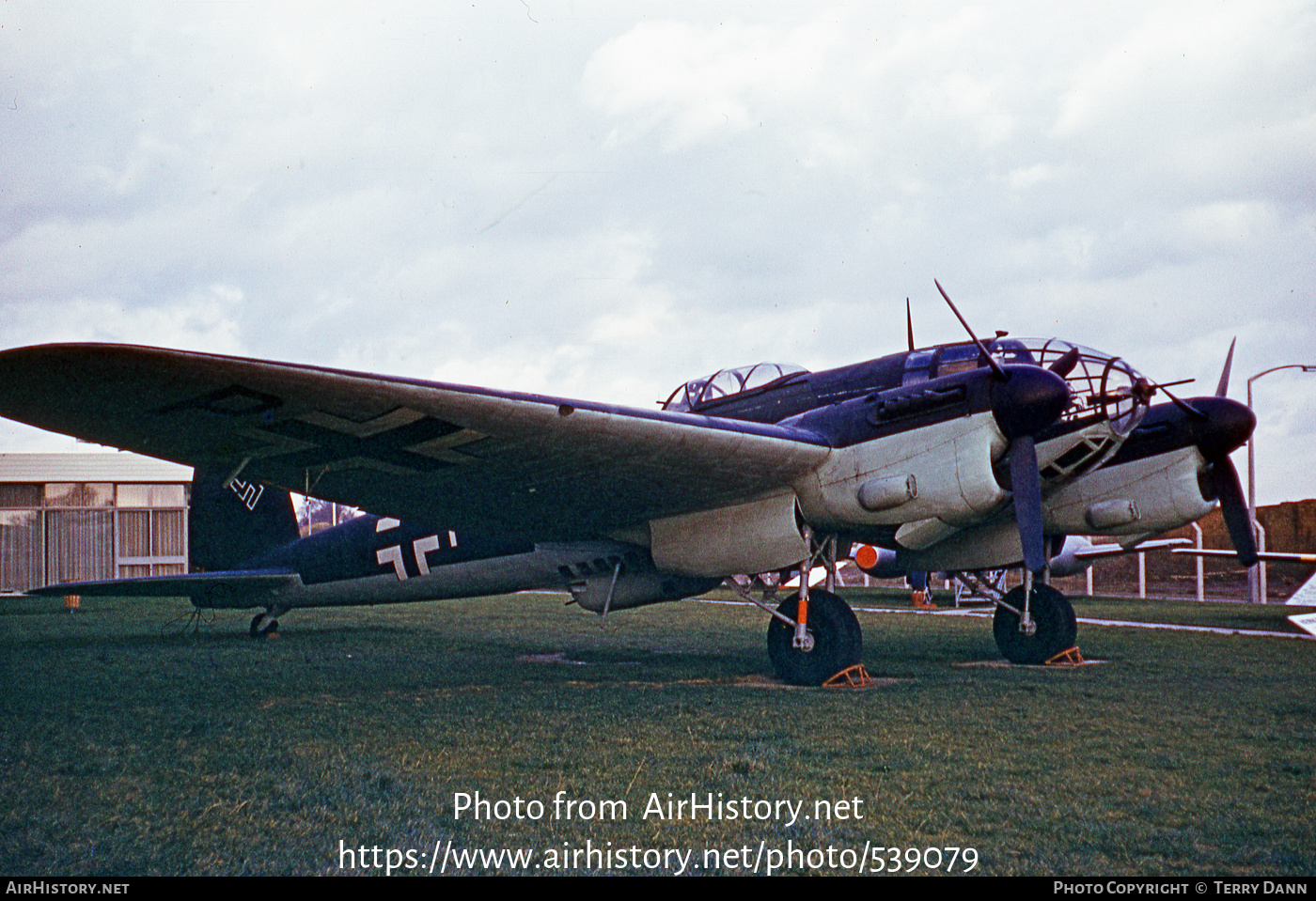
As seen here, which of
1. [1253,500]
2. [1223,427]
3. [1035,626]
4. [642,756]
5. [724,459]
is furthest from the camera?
[1253,500]

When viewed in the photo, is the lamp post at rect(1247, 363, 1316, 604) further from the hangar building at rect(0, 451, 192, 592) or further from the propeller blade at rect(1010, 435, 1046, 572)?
the hangar building at rect(0, 451, 192, 592)

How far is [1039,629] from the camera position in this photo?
10016 mm

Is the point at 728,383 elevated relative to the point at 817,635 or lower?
elevated

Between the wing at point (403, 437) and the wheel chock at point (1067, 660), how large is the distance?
4.26 meters

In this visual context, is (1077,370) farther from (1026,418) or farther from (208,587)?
(208,587)

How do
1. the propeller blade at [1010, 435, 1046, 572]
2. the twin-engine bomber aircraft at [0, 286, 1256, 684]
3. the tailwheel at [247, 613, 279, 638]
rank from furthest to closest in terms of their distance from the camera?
the tailwheel at [247, 613, 279, 638] < the propeller blade at [1010, 435, 1046, 572] < the twin-engine bomber aircraft at [0, 286, 1256, 684]

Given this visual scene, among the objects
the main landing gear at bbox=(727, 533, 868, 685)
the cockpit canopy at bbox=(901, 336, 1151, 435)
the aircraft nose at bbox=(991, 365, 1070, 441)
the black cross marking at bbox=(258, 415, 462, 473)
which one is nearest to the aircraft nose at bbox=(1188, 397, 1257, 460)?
the cockpit canopy at bbox=(901, 336, 1151, 435)

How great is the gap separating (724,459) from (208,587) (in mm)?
8495

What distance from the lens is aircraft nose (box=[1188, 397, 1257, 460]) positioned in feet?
29.1

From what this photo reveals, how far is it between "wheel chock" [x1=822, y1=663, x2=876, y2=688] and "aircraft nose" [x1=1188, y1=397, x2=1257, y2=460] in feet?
13.4

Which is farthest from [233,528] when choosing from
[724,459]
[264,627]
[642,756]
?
[642,756]

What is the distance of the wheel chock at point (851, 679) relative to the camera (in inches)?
315

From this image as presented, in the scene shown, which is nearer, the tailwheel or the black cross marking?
the black cross marking
